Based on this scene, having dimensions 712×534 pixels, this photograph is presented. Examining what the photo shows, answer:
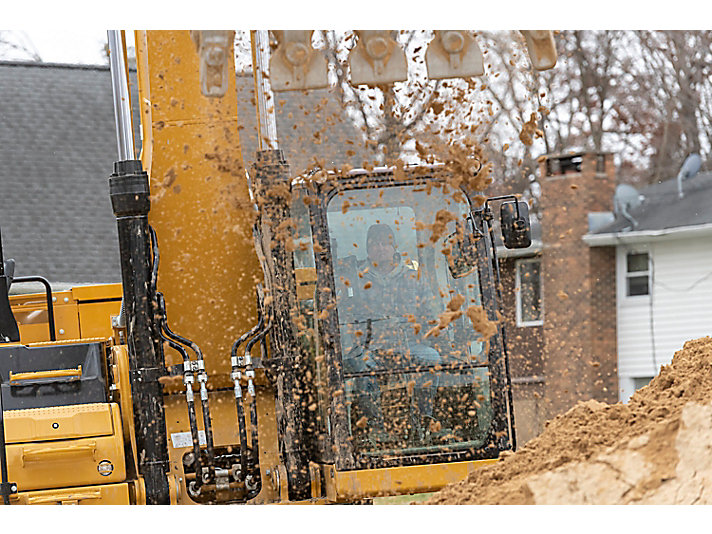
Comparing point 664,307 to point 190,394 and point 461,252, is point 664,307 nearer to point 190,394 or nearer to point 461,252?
point 461,252

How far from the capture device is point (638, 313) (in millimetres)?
16922

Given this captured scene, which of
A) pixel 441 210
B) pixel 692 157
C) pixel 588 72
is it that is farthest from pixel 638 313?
pixel 441 210

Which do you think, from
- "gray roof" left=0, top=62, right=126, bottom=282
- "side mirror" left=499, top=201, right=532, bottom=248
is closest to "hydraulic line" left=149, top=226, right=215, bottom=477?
"side mirror" left=499, top=201, right=532, bottom=248

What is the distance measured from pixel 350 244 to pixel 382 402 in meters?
0.68

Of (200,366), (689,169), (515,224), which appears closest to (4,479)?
(200,366)

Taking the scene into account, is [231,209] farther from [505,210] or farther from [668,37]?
[668,37]

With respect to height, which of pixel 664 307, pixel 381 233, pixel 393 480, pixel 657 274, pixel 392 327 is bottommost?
pixel 664 307

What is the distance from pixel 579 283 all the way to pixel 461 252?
12930 mm

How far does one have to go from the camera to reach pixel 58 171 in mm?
14312

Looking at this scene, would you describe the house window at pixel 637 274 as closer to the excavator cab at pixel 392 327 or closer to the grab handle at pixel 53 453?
the excavator cab at pixel 392 327

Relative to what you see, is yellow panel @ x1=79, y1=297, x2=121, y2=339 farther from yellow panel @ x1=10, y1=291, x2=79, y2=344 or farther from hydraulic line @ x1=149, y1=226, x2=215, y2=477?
hydraulic line @ x1=149, y1=226, x2=215, y2=477

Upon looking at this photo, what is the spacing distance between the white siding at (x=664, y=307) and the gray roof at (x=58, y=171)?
6214 mm

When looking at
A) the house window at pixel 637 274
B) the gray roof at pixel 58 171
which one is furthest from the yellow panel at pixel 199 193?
the house window at pixel 637 274

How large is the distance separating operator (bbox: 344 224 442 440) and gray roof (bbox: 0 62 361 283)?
8887 mm
